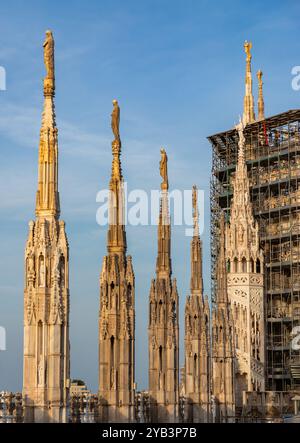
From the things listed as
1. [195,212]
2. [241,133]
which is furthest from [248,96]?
[195,212]

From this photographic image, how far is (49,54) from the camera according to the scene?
33.6 m

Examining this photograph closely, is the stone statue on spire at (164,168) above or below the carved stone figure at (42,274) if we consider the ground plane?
above

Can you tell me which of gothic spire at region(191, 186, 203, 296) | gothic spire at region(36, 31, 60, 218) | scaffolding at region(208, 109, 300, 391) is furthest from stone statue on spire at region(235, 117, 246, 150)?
gothic spire at region(36, 31, 60, 218)

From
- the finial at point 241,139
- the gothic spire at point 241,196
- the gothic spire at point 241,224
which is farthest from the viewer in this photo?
the finial at point 241,139

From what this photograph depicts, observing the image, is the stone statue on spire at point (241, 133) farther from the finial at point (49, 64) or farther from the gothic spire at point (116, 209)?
the finial at point (49, 64)

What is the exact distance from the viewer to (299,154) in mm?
70875

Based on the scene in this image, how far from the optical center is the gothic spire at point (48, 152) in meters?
32.1

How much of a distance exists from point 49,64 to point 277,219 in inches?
1635

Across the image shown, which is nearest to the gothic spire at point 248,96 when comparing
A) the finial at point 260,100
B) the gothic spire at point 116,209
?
the finial at point 260,100

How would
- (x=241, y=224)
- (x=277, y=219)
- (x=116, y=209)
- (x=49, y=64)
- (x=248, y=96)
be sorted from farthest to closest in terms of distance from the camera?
(x=248, y=96), (x=277, y=219), (x=241, y=224), (x=116, y=209), (x=49, y=64)

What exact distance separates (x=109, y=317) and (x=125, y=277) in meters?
1.80

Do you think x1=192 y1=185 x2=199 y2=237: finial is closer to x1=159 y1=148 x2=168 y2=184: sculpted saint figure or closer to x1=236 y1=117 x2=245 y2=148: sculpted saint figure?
x1=159 y1=148 x2=168 y2=184: sculpted saint figure

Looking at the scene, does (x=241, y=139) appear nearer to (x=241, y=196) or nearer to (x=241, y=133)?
(x=241, y=133)
